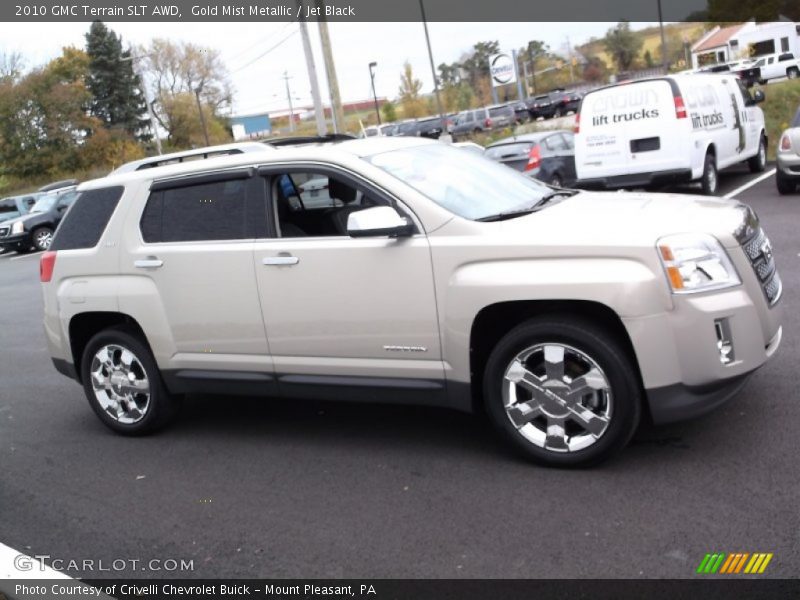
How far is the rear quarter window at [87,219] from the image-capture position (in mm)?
5887

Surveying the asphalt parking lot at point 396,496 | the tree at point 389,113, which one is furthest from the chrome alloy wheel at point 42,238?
the tree at point 389,113

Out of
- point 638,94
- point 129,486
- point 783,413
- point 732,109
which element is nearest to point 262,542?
point 129,486

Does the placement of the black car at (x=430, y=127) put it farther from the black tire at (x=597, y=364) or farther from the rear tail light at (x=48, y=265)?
the black tire at (x=597, y=364)

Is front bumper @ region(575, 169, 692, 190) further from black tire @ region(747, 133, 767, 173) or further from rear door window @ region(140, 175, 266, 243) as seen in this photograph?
rear door window @ region(140, 175, 266, 243)

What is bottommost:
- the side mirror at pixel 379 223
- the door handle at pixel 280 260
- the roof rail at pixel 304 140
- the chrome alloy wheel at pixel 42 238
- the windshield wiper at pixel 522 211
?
the chrome alloy wheel at pixel 42 238

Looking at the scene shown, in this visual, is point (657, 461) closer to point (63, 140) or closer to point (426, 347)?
point (426, 347)

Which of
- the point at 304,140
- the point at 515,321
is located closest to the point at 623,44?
the point at 304,140

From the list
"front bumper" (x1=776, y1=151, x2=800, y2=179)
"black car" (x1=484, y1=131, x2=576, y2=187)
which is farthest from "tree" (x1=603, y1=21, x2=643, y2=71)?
"front bumper" (x1=776, y1=151, x2=800, y2=179)

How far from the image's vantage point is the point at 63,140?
58.8 m

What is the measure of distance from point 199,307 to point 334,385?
41.7 inches

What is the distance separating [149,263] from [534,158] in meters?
12.2

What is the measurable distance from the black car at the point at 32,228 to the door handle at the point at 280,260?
20.9m

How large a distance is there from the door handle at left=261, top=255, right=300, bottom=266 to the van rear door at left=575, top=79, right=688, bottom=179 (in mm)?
9876

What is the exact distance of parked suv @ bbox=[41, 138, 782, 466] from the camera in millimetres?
4195
